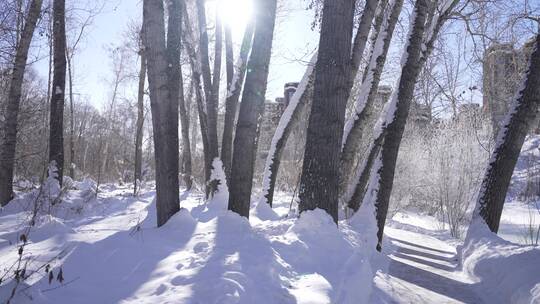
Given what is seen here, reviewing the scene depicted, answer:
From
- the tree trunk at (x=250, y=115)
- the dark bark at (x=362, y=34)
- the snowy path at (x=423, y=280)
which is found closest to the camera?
the snowy path at (x=423, y=280)

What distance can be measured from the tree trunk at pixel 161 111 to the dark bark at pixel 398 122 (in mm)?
3640

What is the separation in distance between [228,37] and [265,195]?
4.75 m

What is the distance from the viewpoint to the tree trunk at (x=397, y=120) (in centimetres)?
679

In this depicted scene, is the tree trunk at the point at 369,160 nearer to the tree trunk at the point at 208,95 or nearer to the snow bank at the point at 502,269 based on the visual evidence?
the snow bank at the point at 502,269

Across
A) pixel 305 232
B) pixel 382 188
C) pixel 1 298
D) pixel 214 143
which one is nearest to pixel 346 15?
pixel 305 232

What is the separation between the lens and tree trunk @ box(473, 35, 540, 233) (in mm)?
6664

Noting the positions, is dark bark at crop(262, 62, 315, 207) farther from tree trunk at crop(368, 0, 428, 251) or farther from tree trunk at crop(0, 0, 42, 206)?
tree trunk at crop(0, 0, 42, 206)

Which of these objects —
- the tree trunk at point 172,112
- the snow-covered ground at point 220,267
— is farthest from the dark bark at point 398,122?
the tree trunk at point 172,112

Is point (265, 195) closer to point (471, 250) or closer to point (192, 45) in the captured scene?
point (471, 250)

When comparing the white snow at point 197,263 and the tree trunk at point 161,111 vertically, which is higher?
the tree trunk at point 161,111

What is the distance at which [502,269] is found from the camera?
5043 mm

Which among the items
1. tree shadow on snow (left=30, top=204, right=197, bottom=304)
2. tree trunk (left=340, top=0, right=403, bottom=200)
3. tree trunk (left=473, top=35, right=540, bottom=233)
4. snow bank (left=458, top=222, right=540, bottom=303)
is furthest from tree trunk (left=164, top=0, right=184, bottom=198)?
tree trunk (left=473, top=35, right=540, bottom=233)

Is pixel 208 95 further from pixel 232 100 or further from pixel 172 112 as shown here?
pixel 172 112

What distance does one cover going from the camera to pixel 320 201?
470cm
